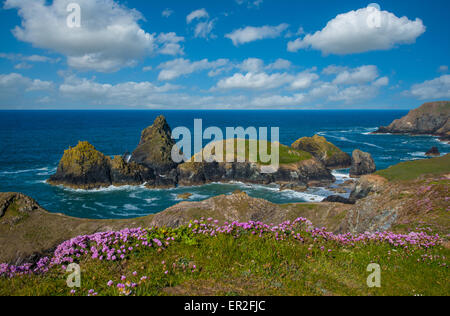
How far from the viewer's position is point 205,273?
7.85 meters

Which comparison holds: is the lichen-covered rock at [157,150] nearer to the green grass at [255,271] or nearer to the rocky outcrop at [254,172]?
the rocky outcrop at [254,172]

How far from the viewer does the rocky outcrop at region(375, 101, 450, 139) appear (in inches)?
6486

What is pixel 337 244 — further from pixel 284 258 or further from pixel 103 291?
pixel 103 291

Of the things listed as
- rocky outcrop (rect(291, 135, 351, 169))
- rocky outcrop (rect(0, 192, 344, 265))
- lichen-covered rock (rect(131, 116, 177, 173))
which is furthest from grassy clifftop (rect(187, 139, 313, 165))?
rocky outcrop (rect(0, 192, 344, 265))

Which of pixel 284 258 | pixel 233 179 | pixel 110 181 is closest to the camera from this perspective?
pixel 284 258

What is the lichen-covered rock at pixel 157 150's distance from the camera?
7394 cm

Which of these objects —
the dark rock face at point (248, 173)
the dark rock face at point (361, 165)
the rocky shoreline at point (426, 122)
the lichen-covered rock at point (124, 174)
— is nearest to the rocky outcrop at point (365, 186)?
the dark rock face at point (248, 173)

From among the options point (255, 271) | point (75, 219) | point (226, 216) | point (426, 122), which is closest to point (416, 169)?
point (226, 216)

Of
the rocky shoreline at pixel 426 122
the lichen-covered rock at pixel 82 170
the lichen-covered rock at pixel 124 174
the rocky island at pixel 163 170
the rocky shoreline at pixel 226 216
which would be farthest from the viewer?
the rocky shoreline at pixel 426 122

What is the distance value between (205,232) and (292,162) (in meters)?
65.8

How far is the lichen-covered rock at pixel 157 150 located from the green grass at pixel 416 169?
50.6m

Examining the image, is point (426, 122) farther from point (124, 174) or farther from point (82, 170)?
point (82, 170)

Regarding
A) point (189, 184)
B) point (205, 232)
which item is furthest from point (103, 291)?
point (189, 184)
